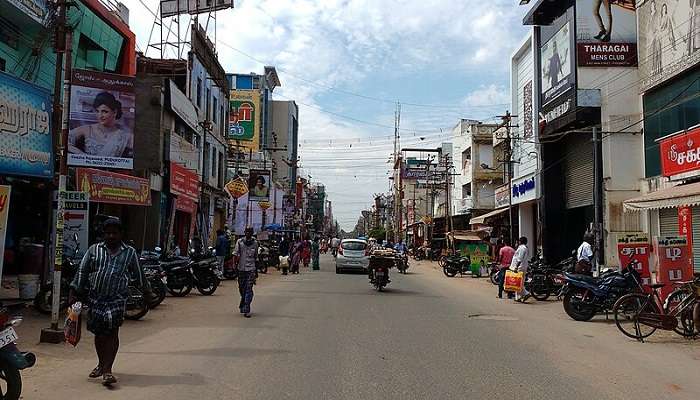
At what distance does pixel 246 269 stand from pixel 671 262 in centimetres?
849

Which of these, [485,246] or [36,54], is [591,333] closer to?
[36,54]

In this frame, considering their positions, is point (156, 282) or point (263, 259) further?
point (263, 259)

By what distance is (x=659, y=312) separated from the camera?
10867 millimetres

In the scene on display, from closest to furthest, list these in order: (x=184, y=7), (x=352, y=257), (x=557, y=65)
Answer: (x=557, y=65), (x=184, y=7), (x=352, y=257)

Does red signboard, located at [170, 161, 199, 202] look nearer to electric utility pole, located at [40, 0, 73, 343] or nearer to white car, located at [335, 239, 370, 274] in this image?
white car, located at [335, 239, 370, 274]

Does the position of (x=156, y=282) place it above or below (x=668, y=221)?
below

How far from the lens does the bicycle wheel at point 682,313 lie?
10.6m

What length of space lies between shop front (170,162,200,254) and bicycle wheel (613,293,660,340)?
16.5m

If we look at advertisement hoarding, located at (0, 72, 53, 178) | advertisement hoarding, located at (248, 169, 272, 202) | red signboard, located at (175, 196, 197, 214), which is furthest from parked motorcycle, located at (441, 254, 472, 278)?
advertisement hoarding, located at (0, 72, 53, 178)

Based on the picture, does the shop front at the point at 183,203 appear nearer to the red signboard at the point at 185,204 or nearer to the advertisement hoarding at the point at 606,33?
the red signboard at the point at 185,204

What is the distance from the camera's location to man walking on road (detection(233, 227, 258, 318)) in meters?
12.9

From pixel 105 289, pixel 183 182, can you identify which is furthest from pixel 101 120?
pixel 105 289

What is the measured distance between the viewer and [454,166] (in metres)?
59.5

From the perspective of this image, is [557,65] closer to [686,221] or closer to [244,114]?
[686,221]
